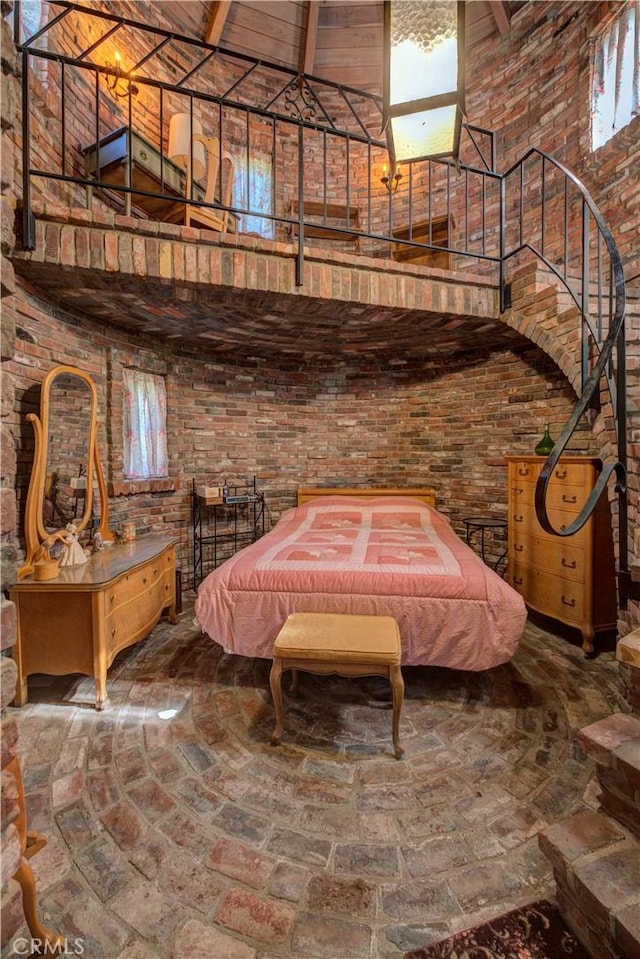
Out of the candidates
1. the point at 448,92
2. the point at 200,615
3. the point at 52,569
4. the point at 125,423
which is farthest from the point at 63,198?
the point at 200,615

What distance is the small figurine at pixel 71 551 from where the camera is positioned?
2.30 metres

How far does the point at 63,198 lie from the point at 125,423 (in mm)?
1584

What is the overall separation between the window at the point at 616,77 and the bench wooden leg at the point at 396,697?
171 inches

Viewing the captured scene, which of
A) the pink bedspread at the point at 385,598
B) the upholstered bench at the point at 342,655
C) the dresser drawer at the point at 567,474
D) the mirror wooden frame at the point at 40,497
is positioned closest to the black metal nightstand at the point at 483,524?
the dresser drawer at the point at 567,474

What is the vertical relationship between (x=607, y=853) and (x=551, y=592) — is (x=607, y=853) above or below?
below

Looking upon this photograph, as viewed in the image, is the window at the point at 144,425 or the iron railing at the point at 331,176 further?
the window at the point at 144,425

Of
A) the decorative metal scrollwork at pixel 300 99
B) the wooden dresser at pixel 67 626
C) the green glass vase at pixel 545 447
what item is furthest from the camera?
the green glass vase at pixel 545 447

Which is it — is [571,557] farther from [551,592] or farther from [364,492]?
[364,492]

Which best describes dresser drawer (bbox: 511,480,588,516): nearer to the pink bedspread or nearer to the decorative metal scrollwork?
the pink bedspread

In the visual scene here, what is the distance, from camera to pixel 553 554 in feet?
9.07

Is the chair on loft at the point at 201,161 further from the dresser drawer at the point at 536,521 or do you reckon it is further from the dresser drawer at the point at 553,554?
the dresser drawer at the point at 553,554

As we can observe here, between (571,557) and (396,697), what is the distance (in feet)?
5.50

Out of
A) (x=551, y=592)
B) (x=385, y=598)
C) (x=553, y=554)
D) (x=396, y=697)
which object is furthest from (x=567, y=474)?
(x=396, y=697)

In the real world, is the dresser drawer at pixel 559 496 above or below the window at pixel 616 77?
below
